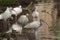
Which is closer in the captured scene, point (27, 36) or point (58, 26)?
point (27, 36)

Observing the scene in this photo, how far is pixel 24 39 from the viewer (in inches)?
57.2

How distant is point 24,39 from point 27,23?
11cm

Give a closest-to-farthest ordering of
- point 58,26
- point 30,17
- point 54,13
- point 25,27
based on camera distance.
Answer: point 25,27, point 30,17, point 58,26, point 54,13

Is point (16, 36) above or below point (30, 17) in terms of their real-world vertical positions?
below

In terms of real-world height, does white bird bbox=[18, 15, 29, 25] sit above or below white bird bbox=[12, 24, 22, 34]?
above

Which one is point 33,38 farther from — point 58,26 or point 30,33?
point 58,26

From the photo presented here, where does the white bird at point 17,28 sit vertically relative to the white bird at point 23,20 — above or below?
below

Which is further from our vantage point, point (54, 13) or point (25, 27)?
point (54, 13)

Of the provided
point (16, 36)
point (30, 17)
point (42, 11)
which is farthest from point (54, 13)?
point (16, 36)

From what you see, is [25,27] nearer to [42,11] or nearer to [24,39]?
[24,39]

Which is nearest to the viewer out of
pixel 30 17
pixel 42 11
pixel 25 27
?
pixel 25 27

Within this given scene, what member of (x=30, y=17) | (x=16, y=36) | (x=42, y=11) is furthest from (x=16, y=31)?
(x=42, y=11)

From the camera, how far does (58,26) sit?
1.69 m

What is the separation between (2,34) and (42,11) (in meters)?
0.90
